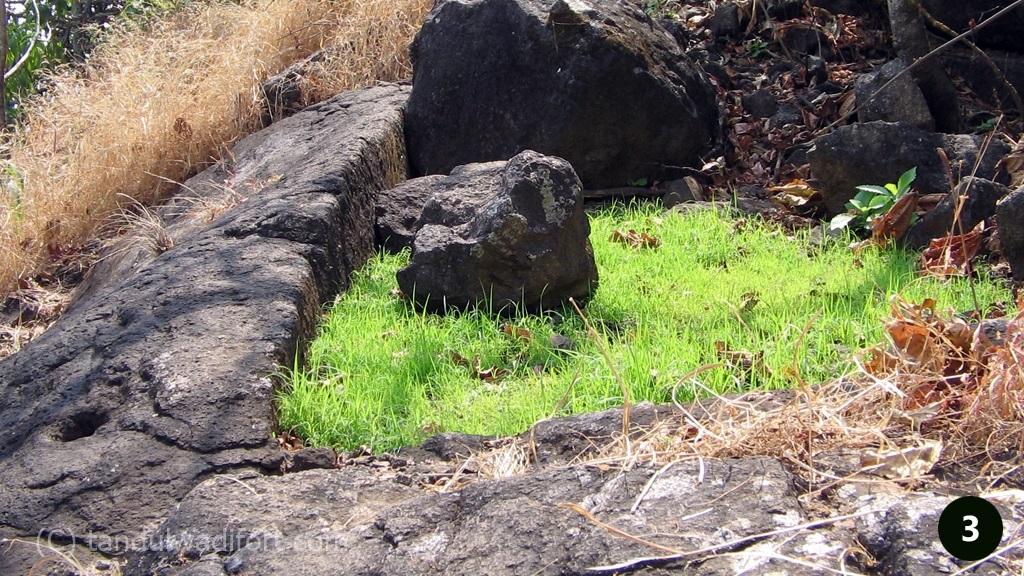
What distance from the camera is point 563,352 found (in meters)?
4.11

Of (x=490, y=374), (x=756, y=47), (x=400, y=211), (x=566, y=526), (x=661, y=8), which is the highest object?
(x=661, y=8)

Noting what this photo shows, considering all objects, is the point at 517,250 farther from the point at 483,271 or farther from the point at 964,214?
the point at 964,214

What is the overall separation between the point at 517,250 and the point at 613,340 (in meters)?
0.67

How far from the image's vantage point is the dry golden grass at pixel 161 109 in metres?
7.40

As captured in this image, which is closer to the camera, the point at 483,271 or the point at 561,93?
the point at 483,271

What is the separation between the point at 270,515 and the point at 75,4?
11.8 meters

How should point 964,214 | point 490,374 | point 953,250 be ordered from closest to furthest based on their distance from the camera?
point 490,374
point 953,250
point 964,214

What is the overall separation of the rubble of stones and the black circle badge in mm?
29

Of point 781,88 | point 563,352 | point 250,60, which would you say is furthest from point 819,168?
point 250,60

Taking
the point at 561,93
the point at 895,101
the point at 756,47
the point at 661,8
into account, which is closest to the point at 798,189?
the point at 895,101

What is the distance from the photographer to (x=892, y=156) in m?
5.54

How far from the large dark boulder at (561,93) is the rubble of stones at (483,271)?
16mm

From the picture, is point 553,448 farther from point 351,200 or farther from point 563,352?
point 351,200

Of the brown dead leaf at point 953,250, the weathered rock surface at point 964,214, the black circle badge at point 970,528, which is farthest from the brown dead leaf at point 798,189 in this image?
the black circle badge at point 970,528
